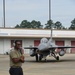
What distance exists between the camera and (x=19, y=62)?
9.47 metres

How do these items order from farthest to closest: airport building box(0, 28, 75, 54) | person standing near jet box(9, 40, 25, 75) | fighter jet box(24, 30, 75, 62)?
airport building box(0, 28, 75, 54)
fighter jet box(24, 30, 75, 62)
person standing near jet box(9, 40, 25, 75)

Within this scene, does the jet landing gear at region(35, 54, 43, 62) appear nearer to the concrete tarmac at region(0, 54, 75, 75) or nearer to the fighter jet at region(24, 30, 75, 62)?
the fighter jet at region(24, 30, 75, 62)

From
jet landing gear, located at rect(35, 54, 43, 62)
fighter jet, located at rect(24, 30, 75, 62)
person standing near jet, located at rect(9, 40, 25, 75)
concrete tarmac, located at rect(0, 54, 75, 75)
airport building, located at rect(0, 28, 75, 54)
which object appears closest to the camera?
person standing near jet, located at rect(9, 40, 25, 75)

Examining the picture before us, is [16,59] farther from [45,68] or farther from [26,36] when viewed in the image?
[26,36]

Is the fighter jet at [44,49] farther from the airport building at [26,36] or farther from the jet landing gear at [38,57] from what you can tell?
A: the airport building at [26,36]

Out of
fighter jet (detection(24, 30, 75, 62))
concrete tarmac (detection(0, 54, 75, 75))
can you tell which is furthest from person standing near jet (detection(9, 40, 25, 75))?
fighter jet (detection(24, 30, 75, 62))

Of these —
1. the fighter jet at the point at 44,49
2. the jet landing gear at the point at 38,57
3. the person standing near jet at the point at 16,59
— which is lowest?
the jet landing gear at the point at 38,57

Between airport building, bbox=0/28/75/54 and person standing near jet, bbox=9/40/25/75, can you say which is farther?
airport building, bbox=0/28/75/54

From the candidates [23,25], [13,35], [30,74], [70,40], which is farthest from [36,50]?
[23,25]

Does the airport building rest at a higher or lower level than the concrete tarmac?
higher

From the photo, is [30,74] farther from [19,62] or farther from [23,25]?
[23,25]

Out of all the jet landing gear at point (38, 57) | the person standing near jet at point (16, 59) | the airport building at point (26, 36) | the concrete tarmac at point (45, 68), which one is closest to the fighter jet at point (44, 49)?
the jet landing gear at point (38, 57)

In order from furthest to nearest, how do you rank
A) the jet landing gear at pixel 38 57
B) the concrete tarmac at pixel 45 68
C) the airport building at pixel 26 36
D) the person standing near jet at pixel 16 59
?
the airport building at pixel 26 36 < the jet landing gear at pixel 38 57 < the concrete tarmac at pixel 45 68 < the person standing near jet at pixel 16 59

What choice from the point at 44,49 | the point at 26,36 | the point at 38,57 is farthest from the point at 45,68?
the point at 26,36
